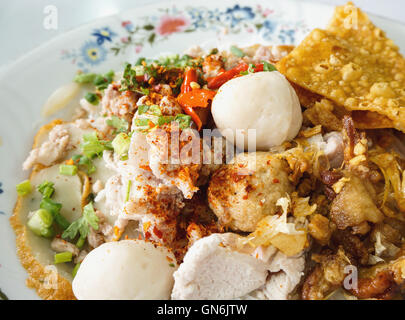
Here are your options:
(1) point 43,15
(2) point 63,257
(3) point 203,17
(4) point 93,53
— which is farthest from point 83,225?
(1) point 43,15

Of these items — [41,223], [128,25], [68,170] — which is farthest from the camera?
[128,25]

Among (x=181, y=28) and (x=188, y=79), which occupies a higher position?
(x=188, y=79)

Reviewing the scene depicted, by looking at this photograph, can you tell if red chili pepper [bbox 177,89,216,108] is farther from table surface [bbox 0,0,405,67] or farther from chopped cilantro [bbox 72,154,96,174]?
table surface [bbox 0,0,405,67]

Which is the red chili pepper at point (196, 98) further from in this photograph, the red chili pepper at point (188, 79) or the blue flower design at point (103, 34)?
the blue flower design at point (103, 34)

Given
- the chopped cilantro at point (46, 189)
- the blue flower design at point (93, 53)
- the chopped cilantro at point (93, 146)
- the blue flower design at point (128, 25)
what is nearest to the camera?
the chopped cilantro at point (46, 189)

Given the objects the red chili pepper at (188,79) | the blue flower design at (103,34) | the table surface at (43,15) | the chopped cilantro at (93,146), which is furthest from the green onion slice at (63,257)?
the table surface at (43,15)

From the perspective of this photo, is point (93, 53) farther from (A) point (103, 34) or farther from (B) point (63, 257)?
(B) point (63, 257)

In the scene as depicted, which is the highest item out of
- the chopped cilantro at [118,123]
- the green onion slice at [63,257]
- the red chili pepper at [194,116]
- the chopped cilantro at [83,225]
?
the red chili pepper at [194,116]

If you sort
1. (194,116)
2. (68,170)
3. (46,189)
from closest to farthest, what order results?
(194,116) < (46,189) < (68,170)
